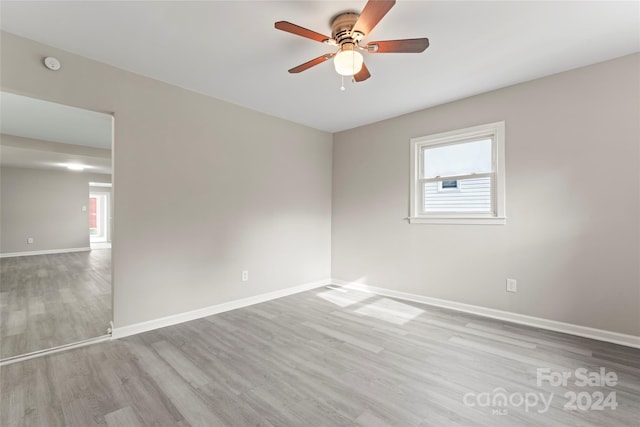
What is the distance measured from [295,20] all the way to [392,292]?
3456 millimetres

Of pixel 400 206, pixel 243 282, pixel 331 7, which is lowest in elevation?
pixel 243 282

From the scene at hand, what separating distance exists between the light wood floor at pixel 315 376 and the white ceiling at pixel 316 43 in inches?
102

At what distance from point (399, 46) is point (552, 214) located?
2.34 metres

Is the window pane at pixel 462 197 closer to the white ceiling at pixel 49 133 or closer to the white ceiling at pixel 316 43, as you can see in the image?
the white ceiling at pixel 316 43

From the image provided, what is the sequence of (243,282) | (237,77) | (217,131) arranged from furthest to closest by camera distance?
(243,282) → (217,131) → (237,77)

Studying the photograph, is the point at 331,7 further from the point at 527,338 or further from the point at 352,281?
the point at 352,281

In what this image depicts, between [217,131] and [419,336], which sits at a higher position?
[217,131]

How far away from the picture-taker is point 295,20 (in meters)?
2.04

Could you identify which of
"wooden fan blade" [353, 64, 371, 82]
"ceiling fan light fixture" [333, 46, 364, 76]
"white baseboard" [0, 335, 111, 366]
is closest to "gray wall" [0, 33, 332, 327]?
"white baseboard" [0, 335, 111, 366]

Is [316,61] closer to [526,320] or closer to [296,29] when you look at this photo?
[296,29]

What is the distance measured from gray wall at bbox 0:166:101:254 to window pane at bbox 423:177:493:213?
998 centimetres

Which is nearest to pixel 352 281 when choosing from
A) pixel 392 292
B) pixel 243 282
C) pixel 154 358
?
pixel 392 292

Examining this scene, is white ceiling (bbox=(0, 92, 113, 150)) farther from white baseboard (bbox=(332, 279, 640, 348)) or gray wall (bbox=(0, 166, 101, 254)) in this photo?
white baseboard (bbox=(332, 279, 640, 348))

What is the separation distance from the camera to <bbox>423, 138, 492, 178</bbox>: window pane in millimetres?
3297
